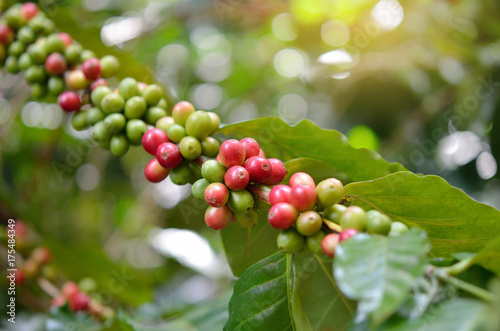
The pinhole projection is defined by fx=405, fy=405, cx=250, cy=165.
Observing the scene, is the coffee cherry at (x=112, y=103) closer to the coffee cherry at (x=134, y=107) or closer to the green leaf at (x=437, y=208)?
the coffee cherry at (x=134, y=107)

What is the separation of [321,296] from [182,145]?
44 cm

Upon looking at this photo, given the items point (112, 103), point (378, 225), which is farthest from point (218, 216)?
point (112, 103)

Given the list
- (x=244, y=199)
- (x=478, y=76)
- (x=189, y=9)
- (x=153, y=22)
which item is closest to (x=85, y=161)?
(x=153, y=22)

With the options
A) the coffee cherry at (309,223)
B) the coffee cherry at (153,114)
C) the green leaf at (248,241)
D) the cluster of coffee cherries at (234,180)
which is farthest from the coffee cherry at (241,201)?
the coffee cherry at (153,114)

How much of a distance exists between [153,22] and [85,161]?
0.89m

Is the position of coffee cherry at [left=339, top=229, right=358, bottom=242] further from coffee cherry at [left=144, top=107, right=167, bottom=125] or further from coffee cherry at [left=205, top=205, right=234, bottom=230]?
coffee cherry at [left=144, top=107, right=167, bottom=125]

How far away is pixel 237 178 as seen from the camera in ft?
2.24

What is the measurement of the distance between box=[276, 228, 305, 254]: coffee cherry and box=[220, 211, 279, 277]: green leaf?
0.81 feet

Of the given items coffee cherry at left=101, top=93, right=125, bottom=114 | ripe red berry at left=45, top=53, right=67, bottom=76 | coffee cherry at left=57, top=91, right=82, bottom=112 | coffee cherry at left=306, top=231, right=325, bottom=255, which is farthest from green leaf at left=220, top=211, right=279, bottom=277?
ripe red berry at left=45, top=53, right=67, bottom=76

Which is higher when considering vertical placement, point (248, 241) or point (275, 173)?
point (275, 173)

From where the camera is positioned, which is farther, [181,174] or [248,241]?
[248,241]

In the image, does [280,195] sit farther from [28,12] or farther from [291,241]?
[28,12]

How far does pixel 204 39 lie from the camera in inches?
112

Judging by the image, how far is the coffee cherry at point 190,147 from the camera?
0.78 metres
